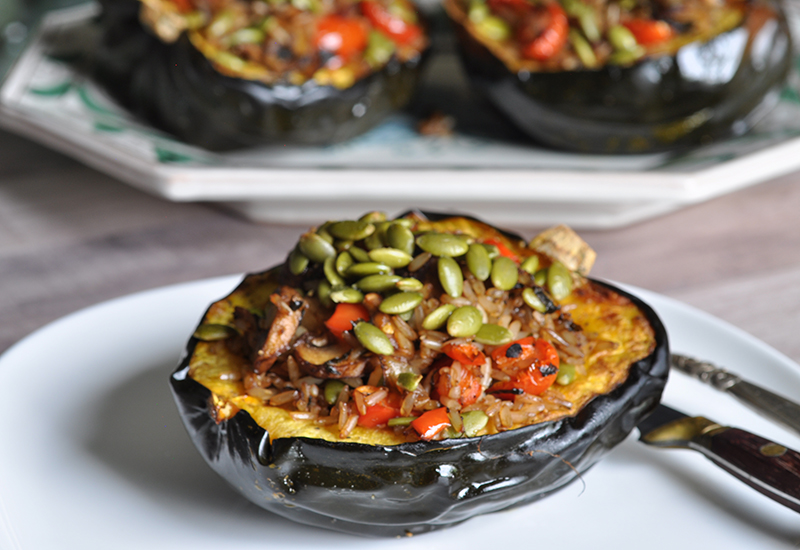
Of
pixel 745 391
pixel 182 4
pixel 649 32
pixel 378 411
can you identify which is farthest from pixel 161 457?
pixel 649 32

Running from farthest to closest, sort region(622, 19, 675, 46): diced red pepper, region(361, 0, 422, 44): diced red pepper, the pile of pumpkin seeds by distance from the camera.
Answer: region(361, 0, 422, 44): diced red pepper < region(622, 19, 675, 46): diced red pepper < the pile of pumpkin seeds

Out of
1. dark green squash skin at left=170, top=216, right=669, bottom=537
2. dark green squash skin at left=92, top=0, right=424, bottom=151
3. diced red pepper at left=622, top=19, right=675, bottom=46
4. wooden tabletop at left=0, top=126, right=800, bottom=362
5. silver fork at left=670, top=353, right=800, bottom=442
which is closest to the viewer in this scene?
dark green squash skin at left=170, top=216, right=669, bottom=537

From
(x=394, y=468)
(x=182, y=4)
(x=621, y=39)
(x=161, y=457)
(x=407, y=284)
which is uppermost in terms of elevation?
(x=621, y=39)

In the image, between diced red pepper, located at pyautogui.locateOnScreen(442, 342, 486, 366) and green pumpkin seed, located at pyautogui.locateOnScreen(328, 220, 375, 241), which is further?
green pumpkin seed, located at pyautogui.locateOnScreen(328, 220, 375, 241)

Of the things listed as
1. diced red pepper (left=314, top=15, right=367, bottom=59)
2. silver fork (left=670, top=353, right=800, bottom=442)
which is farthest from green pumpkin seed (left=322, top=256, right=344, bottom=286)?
diced red pepper (left=314, top=15, right=367, bottom=59)

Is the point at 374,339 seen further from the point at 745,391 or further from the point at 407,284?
the point at 745,391

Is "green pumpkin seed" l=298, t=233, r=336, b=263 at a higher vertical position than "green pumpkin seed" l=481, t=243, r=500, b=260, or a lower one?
lower

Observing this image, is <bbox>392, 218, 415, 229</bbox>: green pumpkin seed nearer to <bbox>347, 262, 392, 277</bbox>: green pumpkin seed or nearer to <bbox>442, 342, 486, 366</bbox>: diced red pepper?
<bbox>347, 262, 392, 277</bbox>: green pumpkin seed

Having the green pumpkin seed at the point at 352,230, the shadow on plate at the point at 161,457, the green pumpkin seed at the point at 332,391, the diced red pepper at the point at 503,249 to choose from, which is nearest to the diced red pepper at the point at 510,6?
the diced red pepper at the point at 503,249
